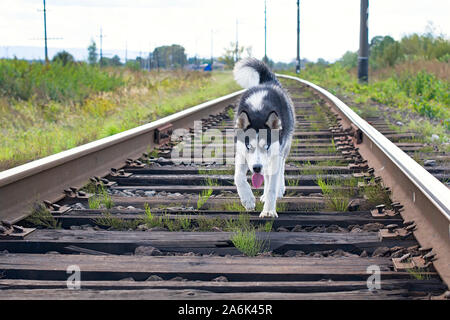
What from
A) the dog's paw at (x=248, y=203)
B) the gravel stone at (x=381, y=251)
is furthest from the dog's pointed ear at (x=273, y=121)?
the gravel stone at (x=381, y=251)

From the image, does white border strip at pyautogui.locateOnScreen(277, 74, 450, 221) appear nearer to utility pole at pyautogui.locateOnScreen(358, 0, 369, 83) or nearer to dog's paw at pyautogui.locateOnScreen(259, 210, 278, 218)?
dog's paw at pyautogui.locateOnScreen(259, 210, 278, 218)

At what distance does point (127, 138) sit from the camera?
613cm

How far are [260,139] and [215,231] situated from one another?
2.69 feet

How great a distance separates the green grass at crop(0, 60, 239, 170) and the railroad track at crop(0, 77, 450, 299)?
1.82 m

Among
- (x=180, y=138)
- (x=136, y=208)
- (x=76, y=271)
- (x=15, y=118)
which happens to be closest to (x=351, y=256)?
(x=76, y=271)

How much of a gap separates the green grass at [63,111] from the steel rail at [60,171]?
1.12m

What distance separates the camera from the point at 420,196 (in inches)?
138

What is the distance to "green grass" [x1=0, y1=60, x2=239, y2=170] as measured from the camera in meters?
7.60

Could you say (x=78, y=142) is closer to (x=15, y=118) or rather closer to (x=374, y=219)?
(x=15, y=118)

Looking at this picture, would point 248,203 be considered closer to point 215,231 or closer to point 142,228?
point 215,231

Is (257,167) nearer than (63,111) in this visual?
Yes

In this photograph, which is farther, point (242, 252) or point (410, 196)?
point (410, 196)

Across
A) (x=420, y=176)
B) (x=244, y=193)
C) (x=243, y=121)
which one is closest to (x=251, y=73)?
(x=243, y=121)

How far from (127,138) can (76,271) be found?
11.3 feet
